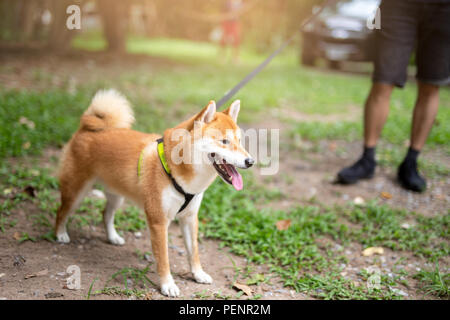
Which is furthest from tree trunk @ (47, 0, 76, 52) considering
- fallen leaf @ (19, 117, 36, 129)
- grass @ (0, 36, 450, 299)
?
fallen leaf @ (19, 117, 36, 129)

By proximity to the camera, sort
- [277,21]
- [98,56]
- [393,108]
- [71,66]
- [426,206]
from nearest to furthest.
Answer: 1. [426,206]
2. [393,108]
3. [71,66]
4. [98,56]
5. [277,21]

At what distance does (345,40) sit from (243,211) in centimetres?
828

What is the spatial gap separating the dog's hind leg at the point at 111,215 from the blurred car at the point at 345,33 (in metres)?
8.83

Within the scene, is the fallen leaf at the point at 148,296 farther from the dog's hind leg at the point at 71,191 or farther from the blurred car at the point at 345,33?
the blurred car at the point at 345,33

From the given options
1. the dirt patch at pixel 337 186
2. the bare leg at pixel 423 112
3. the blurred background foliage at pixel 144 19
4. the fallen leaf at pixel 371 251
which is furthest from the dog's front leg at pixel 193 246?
the blurred background foliage at pixel 144 19

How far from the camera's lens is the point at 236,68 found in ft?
33.4

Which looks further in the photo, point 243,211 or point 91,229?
point 243,211

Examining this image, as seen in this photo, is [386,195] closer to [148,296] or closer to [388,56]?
[388,56]

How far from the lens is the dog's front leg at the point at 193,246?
8.46 feet

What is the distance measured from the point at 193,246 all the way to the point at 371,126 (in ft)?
7.66

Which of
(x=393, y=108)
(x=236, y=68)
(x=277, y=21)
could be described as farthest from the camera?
(x=277, y=21)

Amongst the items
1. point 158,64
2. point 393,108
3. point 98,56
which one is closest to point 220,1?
point 158,64

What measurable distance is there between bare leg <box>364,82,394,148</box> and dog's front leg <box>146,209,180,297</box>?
2.49m

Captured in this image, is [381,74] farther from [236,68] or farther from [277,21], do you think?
[277,21]
